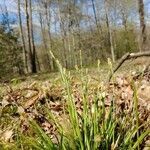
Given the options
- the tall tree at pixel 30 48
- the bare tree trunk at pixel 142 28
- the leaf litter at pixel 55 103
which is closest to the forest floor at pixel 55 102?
the leaf litter at pixel 55 103

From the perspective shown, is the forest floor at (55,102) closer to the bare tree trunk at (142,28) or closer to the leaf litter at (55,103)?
the leaf litter at (55,103)

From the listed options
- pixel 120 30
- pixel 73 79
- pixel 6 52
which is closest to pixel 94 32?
pixel 120 30

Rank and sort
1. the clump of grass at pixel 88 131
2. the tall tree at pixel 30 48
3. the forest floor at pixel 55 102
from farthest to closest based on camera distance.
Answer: the tall tree at pixel 30 48, the forest floor at pixel 55 102, the clump of grass at pixel 88 131

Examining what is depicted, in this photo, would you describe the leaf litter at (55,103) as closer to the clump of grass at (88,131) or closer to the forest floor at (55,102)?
the forest floor at (55,102)

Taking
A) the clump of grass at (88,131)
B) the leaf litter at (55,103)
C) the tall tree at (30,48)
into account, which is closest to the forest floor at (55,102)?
the leaf litter at (55,103)

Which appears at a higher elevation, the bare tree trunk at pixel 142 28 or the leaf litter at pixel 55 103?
the bare tree trunk at pixel 142 28

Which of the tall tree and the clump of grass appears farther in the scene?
the tall tree

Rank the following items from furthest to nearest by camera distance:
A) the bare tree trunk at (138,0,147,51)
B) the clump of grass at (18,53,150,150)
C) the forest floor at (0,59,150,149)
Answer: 1. the bare tree trunk at (138,0,147,51)
2. the forest floor at (0,59,150,149)
3. the clump of grass at (18,53,150,150)

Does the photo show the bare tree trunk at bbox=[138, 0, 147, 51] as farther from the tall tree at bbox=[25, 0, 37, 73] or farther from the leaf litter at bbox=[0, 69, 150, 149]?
the leaf litter at bbox=[0, 69, 150, 149]

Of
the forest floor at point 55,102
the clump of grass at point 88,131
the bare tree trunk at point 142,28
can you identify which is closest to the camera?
the clump of grass at point 88,131

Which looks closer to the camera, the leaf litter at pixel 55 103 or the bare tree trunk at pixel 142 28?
the leaf litter at pixel 55 103

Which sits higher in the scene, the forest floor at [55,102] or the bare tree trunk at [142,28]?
the bare tree trunk at [142,28]

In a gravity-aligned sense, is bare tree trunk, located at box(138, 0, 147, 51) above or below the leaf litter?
above

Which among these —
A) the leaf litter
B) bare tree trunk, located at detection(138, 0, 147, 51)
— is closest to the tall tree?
bare tree trunk, located at detection(138, 0, 147, 51)
